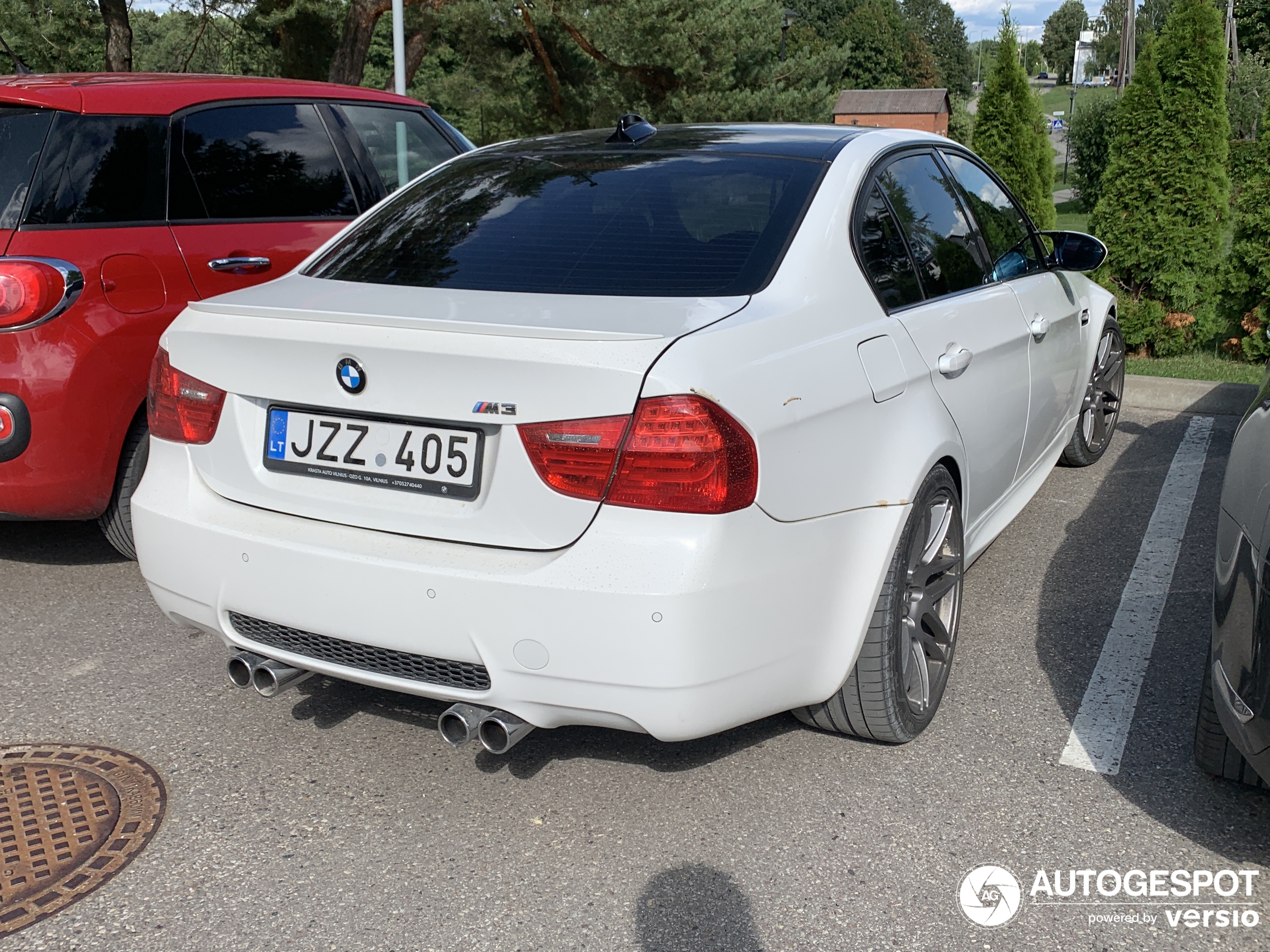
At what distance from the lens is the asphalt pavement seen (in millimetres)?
2430

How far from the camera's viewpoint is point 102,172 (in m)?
4.12

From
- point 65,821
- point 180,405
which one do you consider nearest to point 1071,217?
point 180,405

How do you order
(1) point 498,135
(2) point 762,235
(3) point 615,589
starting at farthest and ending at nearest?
(1) point 498,135, (2) point 762,235, (3) point 615,589

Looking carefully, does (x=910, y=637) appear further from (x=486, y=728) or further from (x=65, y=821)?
(x=65, y=821)

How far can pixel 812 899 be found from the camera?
2512mm

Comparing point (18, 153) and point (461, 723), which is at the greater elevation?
point (18, 153)

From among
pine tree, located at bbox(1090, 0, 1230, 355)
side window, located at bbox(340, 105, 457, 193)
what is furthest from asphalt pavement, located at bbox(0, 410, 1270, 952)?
pine tree, located at bbox(1090, 0, 1230, 355)

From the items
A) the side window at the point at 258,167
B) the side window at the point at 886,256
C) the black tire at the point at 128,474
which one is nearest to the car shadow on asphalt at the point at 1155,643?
the side window at the point at 886,256

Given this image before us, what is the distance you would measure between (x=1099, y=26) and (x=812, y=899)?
459 feet

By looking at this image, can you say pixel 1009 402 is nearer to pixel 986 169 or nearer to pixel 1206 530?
pixel 986 169

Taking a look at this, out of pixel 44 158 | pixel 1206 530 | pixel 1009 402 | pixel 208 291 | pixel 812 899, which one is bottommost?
pixel 1206 530

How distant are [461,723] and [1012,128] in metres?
9.58

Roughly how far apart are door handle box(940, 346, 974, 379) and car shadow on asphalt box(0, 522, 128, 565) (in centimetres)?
333

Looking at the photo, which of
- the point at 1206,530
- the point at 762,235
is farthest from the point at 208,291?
the point at 1206,530
